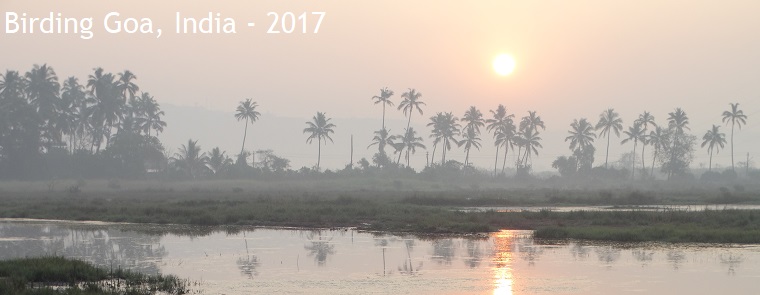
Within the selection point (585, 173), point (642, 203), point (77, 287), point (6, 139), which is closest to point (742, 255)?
point (77, 287)

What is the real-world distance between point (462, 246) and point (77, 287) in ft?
47.0

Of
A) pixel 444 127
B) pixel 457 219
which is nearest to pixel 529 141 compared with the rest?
pixel 444 127

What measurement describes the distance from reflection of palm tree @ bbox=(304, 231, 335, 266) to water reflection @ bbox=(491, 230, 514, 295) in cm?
495

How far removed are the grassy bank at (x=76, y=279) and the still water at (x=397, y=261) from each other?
1.05m

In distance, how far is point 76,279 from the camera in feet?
65.6

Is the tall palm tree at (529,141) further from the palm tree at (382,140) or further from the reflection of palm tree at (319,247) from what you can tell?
the reflection of palm tree at (319,247)

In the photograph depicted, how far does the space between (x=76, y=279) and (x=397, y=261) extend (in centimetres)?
908

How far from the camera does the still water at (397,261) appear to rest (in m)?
20.5

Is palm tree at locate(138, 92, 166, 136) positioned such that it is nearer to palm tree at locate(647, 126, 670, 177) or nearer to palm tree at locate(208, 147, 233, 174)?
palm tree at locate(208, 147, 233, 174)

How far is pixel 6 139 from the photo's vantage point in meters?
88.4

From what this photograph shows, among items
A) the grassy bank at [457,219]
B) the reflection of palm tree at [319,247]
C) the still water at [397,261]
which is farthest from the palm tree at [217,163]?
the reflection of palm tree at [319,247]

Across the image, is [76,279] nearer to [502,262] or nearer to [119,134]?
[502,262]

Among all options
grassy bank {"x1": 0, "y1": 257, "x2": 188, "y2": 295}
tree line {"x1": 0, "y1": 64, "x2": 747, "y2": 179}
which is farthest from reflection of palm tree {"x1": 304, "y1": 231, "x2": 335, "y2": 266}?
tree line {"x1": 0, "y1": 64, "x2": 747, "y2": 179}

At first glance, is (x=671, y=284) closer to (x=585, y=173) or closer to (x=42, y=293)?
(x=42, y=293)
